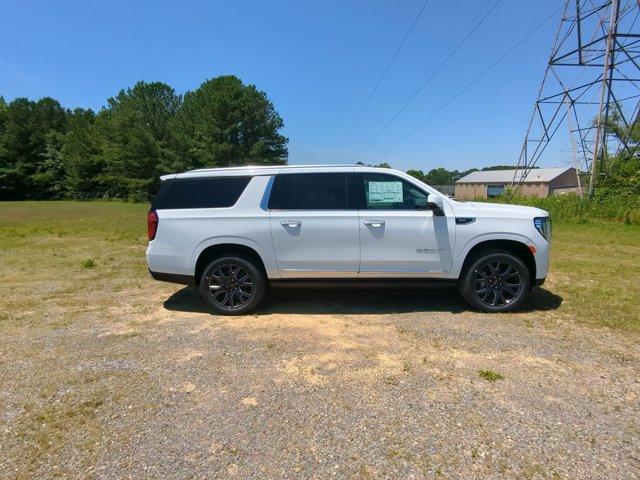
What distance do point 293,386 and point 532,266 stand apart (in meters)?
3.55

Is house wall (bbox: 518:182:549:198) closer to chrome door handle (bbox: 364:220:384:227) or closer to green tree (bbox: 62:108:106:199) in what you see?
green tree (bbox: 62:108:106:199)

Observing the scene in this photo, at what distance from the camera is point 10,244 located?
1163 centimetres

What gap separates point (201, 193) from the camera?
17.7 ft

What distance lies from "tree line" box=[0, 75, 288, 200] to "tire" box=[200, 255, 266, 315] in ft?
129

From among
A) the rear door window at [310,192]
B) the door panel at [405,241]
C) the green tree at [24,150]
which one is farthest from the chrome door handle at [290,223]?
the green tree at [24,150]

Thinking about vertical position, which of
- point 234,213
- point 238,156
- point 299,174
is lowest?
point 234,213

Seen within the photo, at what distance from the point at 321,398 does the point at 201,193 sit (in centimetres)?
324

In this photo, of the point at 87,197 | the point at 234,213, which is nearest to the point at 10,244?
the point at 234,213

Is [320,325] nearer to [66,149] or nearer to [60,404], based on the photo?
[60,404]

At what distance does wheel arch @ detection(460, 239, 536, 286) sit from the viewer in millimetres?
5207

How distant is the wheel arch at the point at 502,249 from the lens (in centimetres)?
521

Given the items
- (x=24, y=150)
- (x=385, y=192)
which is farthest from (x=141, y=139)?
(x=385, y=192)

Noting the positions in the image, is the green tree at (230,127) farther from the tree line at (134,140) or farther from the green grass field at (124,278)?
the green grass field at (124,278)

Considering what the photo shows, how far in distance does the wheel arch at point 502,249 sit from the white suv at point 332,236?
0.01 m
